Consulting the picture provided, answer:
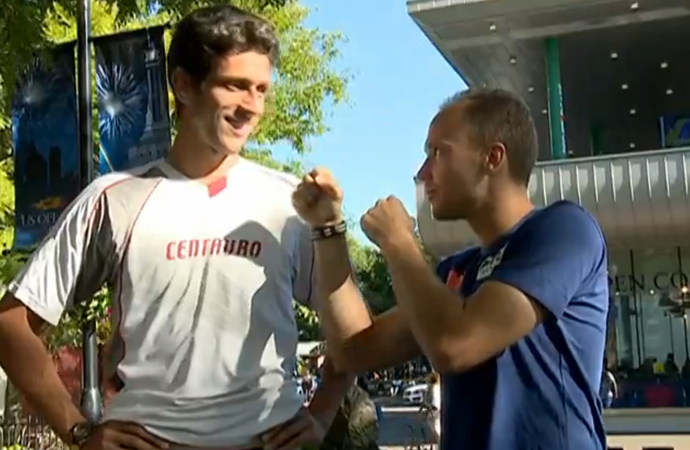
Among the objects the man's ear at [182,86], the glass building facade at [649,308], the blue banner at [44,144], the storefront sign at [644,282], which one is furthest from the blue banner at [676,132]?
the man's ear at [182,86]

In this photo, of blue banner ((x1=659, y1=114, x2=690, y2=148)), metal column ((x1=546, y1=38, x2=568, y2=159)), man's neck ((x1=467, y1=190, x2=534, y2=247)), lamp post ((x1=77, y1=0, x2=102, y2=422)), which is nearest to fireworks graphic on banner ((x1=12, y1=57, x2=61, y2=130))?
lamp post ((x1=77, y1=0, x2=102, y2=422))

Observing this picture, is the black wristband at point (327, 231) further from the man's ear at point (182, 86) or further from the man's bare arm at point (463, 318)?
the man's ear at point (182, 86)

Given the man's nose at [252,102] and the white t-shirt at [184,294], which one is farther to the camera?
the man's nose at [252,102]

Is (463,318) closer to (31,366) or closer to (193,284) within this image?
(193,284)

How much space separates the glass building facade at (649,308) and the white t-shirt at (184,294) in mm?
21903

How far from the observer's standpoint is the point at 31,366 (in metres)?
2.08

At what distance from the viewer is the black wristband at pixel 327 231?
2.27 metres

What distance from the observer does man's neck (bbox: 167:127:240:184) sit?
7.34 ft

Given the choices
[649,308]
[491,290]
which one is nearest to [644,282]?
[649,308]

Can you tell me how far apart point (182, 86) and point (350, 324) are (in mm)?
701

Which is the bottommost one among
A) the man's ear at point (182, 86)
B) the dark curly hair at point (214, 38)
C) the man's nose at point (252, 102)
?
the man's nose at point (252, 102)

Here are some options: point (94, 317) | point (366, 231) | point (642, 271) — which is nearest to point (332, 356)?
point (366, 231)

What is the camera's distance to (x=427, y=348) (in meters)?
2.13

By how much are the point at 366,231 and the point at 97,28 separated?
12395mm
